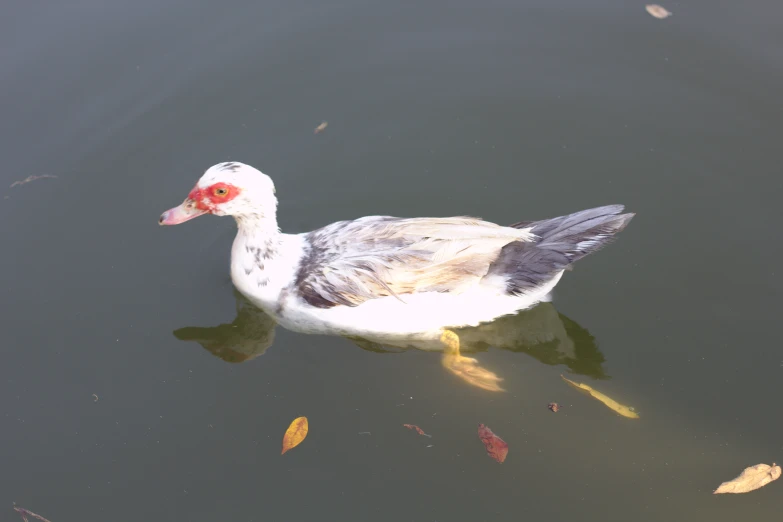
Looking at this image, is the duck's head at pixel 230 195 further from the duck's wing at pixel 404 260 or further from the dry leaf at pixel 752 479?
the dry leaf at pixel 752 479

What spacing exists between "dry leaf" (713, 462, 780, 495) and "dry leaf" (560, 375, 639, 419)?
67 centimetres

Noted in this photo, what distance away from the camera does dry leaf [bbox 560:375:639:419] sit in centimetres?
484

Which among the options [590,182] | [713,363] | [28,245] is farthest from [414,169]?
[28,245]

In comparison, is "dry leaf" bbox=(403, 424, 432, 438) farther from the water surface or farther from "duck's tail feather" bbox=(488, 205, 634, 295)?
"duck's tail feather" bbox=(488, 205, 634, 295)

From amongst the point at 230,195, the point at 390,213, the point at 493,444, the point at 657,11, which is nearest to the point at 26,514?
the point at 230,195

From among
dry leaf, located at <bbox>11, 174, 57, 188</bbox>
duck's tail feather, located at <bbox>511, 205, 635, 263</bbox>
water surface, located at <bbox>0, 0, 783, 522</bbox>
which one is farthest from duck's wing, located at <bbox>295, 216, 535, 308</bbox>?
dry leaf, located at <bbox>11, 174, 57, 188</bbox>

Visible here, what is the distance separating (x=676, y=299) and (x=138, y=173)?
4.84 metres

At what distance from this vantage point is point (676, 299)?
5.46 meters

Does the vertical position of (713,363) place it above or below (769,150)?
below

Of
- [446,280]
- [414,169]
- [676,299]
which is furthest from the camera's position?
[414,169]

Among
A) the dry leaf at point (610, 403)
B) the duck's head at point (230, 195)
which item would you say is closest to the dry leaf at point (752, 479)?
the dry leaf at point (610, 403)

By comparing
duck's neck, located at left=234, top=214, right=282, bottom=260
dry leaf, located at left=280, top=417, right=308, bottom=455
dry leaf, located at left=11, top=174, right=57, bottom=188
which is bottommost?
Answer: dry leaf, located at left=280, top=417, right=308, bottom=455

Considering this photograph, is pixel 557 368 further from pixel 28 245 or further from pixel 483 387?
pixel 28 245

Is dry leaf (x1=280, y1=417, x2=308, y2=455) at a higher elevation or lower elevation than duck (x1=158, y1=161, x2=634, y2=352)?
lower
